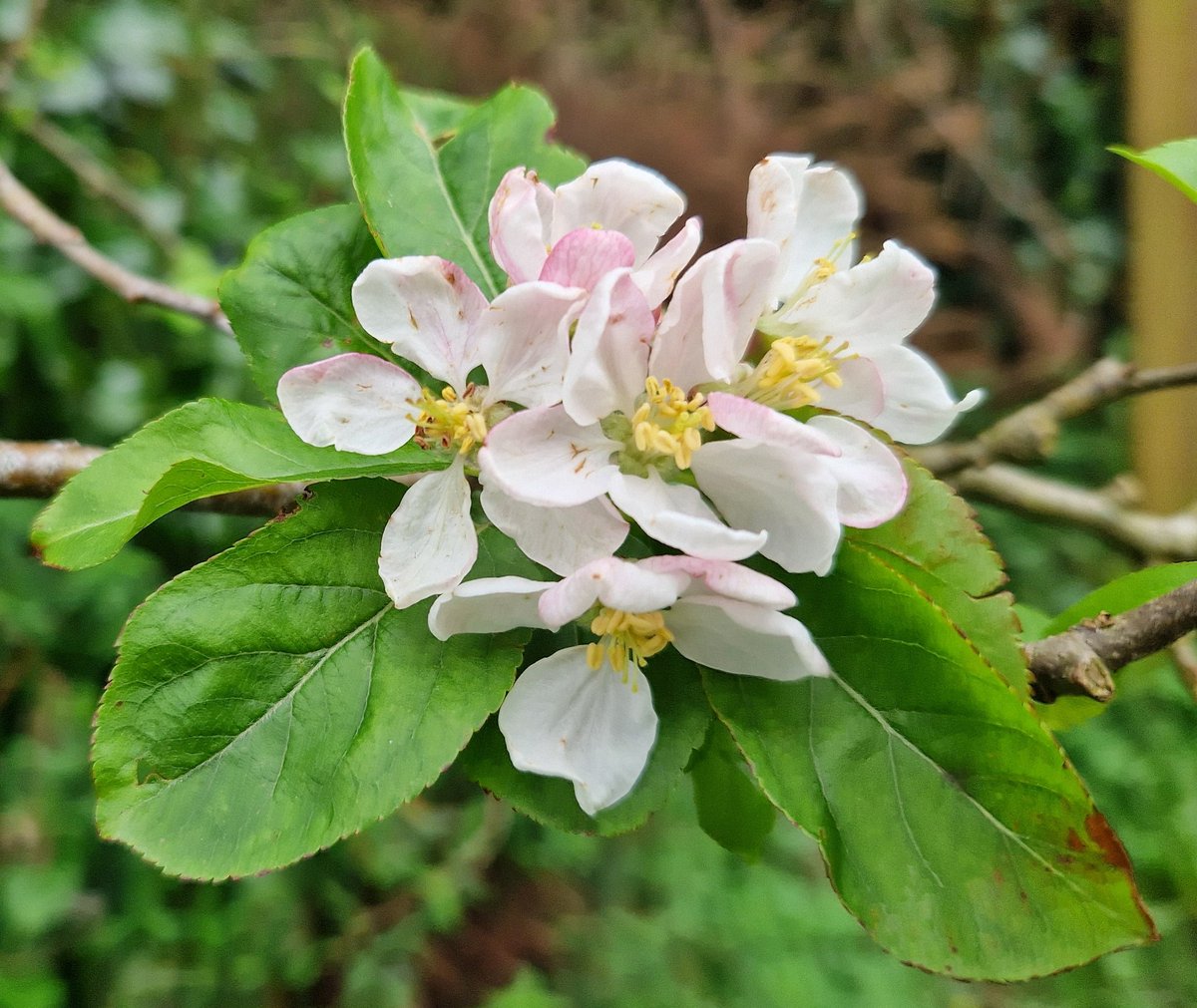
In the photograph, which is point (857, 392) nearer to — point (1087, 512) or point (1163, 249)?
point (1087, 512)

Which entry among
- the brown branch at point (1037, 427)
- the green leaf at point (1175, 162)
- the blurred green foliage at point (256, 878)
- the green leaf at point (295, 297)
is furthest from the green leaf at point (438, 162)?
the blurred green foliage at point (256, 878)

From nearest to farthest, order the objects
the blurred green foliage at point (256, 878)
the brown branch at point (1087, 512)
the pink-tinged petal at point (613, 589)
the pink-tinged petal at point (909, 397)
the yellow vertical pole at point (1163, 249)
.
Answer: the pink-tinged petal at point (613, 589)
the pink-tinged petal at point (909, 397)
the brown branch at point (1087, 512)
the blurred green foliage at point (256, 878)
the yellow vertical pole at point (1163, 249)

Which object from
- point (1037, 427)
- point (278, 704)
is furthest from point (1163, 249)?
point (278, 704)

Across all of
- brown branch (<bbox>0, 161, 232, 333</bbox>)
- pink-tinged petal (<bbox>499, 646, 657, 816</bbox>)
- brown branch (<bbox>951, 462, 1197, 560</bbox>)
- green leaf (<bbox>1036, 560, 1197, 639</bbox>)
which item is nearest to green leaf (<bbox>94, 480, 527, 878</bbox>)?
pink-tinged petal (<bbox>499, 646, 657, 816</bbox>)

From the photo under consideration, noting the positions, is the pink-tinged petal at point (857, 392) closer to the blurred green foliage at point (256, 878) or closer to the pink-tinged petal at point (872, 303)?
the pink-tinged petal at point (872, 303)

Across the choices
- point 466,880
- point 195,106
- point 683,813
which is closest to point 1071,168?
point 683,813
